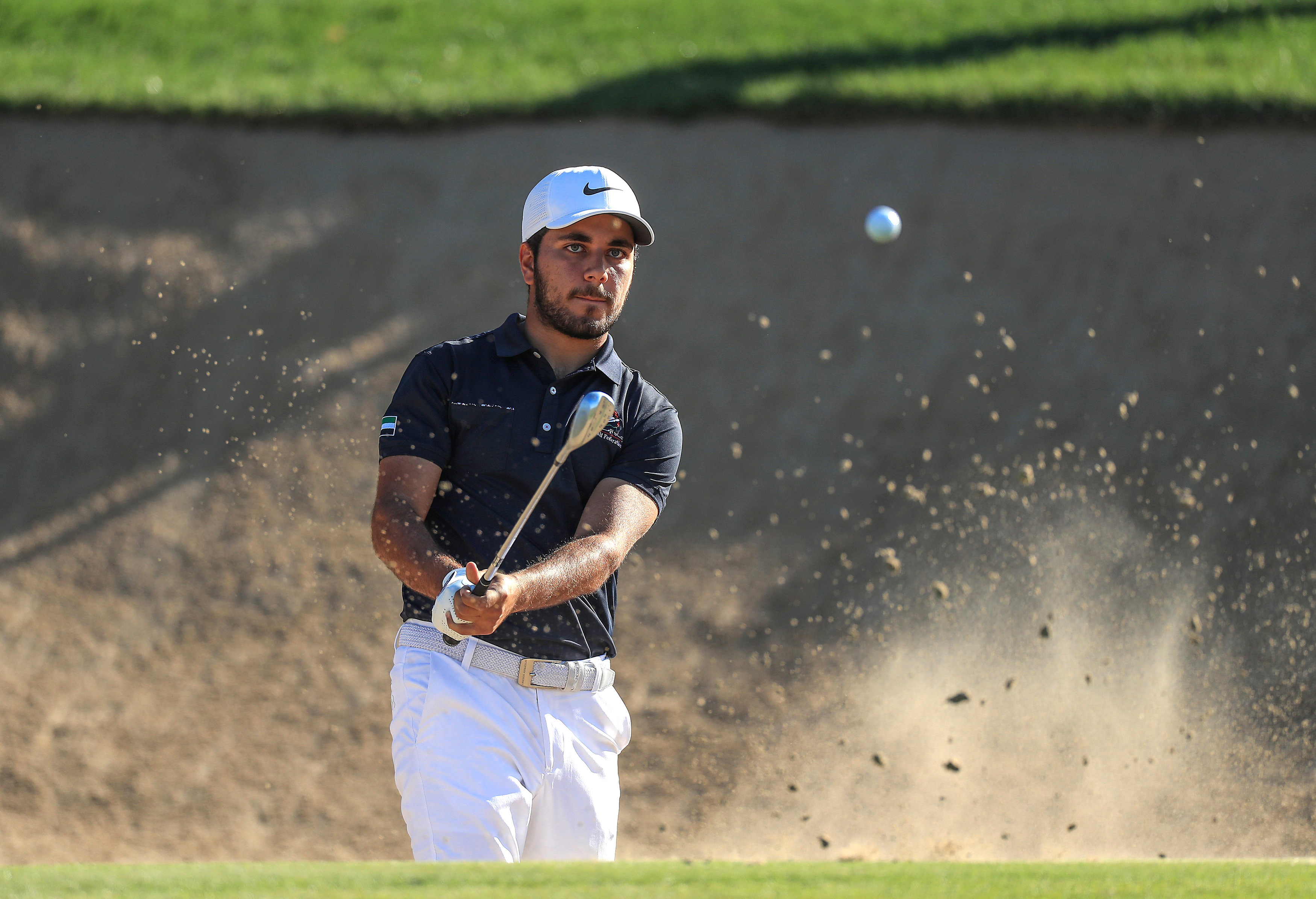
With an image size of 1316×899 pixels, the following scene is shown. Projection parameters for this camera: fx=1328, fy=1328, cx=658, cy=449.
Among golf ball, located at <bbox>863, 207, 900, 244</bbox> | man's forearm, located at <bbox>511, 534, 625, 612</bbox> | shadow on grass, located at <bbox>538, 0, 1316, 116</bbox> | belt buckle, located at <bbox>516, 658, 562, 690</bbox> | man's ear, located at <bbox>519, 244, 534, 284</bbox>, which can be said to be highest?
shadow on grass, located at <bbox>538, 0, 1316, 116</bbox>

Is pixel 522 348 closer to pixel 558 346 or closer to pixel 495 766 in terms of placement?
pixel 558 346

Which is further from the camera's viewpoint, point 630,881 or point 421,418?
point 421,418

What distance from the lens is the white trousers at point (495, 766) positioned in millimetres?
2734

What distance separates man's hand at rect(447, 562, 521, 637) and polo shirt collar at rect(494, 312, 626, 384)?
1.99 ft

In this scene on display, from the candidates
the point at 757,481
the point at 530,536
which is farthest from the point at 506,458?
the point at 757,481

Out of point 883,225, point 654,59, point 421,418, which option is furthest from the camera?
point 654,59

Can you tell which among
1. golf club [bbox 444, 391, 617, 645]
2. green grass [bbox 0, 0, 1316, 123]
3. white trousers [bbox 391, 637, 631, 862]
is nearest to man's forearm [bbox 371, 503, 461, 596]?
golf club [bbox 444, 391, 617, 645]

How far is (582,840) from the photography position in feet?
9.49

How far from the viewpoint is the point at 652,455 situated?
306 cm

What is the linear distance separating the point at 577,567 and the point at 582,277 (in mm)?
670

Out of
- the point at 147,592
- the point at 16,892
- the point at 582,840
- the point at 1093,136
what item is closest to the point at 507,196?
the point at 147,592

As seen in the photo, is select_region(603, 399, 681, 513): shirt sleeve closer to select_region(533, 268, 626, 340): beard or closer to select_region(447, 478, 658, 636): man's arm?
select_region(447, 478, 658, 636): man's arm

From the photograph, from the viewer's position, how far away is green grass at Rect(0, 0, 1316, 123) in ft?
→ 25.8

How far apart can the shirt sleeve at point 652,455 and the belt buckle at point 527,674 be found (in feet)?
1.47
